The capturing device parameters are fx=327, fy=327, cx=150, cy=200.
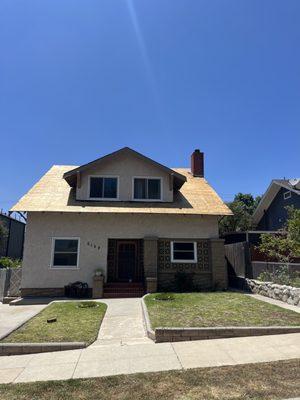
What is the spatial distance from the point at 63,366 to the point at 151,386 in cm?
197

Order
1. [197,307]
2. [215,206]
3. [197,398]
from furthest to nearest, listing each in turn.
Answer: [215,206] < [197,307] < [197,398]

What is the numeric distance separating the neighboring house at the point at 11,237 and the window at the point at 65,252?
13962 mm

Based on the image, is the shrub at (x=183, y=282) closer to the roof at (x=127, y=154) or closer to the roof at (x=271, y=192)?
the roof at (x=127, y=154)

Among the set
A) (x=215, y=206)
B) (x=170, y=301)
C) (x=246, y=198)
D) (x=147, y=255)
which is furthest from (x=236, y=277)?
(x=246, y=198)

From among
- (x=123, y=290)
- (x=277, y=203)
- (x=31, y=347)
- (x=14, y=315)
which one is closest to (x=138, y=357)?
(x=31, y=347)

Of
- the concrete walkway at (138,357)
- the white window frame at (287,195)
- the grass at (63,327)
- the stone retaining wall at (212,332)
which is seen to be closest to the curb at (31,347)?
the concrete walkway at (138,357)

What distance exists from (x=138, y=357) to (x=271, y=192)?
22568 mm

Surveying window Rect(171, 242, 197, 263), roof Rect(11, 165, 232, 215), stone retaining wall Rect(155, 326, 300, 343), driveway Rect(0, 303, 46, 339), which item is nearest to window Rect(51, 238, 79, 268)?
roof Rect(11, 165, 232, 215)

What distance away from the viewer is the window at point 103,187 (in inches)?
680

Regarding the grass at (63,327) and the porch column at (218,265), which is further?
the porch column at (218,265)

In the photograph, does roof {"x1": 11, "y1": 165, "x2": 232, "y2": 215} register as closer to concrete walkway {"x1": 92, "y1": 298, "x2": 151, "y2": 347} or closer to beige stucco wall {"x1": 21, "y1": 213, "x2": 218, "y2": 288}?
beige stucco wall {"x1": 21, "y1": 213, "x2": 218, "y2": 288}

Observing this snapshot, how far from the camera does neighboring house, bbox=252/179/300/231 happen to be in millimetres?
23328

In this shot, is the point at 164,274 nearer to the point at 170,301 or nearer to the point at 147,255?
the point at 147,255

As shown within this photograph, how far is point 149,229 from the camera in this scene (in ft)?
53.4
